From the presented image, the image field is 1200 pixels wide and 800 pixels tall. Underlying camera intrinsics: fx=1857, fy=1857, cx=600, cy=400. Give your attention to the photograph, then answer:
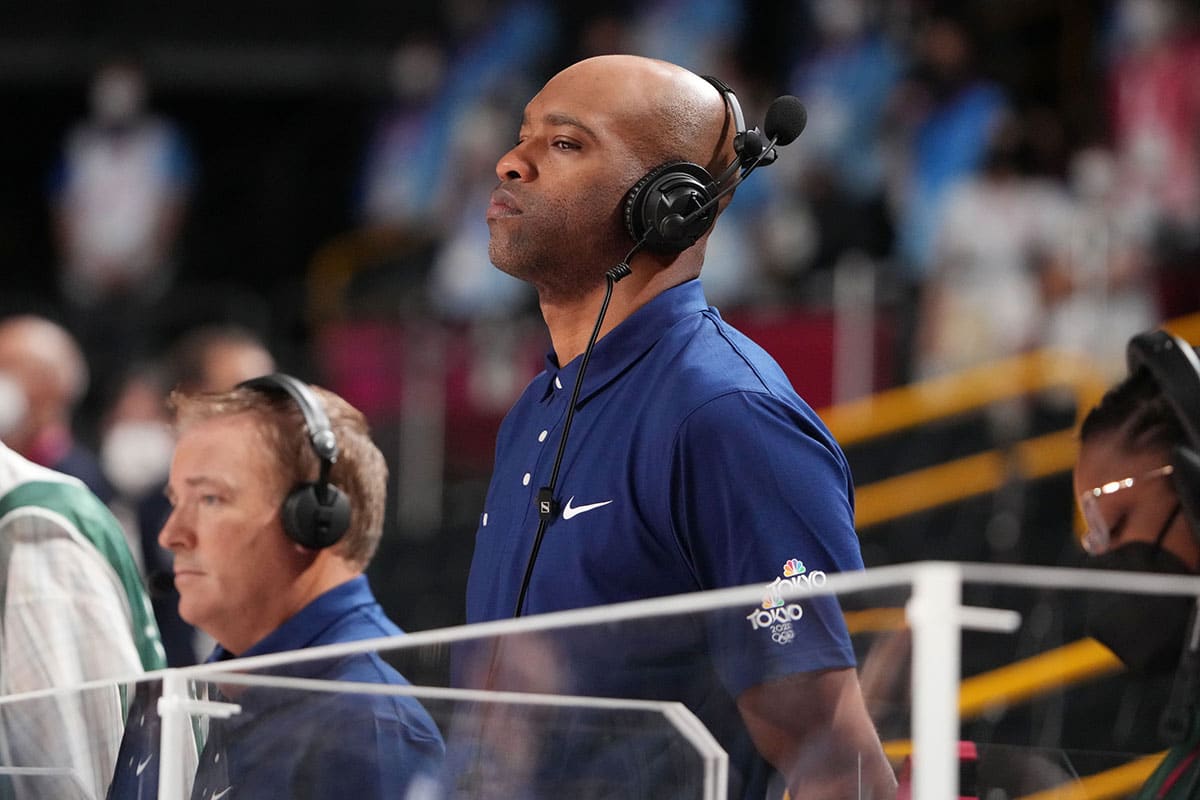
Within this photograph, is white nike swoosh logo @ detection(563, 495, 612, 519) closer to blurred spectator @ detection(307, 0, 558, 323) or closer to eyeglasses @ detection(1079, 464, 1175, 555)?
eyeglasses @ detection(1079, 464, 1175, 555)

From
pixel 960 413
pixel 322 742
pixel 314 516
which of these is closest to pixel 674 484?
pixel 322 742

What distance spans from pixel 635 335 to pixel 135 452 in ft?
13.5

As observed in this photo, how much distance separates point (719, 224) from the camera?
644cm

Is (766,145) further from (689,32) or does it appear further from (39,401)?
(689,32)

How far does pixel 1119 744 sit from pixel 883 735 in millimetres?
286

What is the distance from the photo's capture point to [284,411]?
211cm

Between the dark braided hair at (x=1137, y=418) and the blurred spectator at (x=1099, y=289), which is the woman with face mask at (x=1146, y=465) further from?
the blurred spectator at (x=1099, y=289)

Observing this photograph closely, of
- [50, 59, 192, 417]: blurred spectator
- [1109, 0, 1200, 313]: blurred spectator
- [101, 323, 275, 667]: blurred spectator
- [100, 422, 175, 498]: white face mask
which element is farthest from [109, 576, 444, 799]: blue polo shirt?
[50, 59, 192, 417]: blurred spectator

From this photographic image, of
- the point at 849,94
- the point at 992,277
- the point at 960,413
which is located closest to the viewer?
the point at 960,413

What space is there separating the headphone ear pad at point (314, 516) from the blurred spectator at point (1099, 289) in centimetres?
340

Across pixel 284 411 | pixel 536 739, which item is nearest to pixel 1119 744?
pixel 536 739

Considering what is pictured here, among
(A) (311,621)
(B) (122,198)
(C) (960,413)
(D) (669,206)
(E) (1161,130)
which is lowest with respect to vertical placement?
(A) (311,621)

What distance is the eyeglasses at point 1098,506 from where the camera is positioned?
1.64 meters

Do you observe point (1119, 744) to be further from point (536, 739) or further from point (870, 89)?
point (870, 89)
